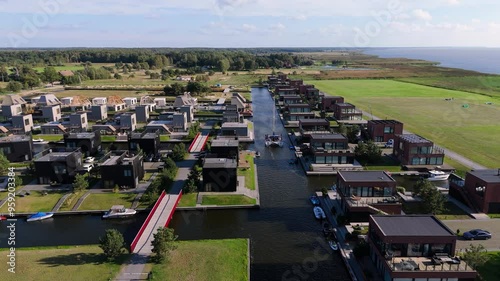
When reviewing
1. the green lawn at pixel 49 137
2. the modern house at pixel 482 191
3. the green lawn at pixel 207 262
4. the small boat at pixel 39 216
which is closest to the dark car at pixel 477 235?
the modern house at pixel 482 191

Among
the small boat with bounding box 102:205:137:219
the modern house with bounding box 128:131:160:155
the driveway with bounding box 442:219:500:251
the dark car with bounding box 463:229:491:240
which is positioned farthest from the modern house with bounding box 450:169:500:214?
the modern house with bounding box 128:131:160:155

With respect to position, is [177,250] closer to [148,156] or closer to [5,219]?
[5,219]

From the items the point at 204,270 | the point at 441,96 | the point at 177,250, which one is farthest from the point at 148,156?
the point at 441,96

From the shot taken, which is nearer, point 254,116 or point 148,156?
point 148,156

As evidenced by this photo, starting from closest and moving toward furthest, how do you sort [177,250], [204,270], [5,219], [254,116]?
[204,270]
[177,250]
[5,219]
[254,116]

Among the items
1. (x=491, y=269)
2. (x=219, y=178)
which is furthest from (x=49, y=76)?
(x=491, y=269)

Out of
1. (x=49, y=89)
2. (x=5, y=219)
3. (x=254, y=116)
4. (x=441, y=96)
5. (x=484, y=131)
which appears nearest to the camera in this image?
(x=5, y=219)

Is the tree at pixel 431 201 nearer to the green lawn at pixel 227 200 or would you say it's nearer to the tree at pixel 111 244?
the green lawn at pixel 227 200
